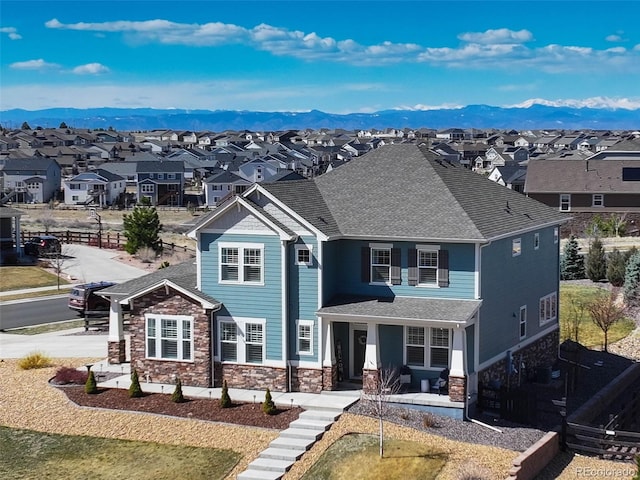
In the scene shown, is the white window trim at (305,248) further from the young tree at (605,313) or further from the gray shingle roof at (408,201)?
the young tree at (605,313)

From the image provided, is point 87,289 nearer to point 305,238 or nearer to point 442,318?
point 305,238

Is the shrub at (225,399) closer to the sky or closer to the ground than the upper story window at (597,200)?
closer to the ground

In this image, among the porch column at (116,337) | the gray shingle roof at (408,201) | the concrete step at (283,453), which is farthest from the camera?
the porch column at (116,337)

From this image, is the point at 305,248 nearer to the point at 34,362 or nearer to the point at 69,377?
the point at 69,377

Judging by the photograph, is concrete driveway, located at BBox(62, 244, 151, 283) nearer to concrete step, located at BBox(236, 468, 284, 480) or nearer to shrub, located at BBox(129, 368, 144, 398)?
shrub, located at BBox(129, 368, 144, 398)

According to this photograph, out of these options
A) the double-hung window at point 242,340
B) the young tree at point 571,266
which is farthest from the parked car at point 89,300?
the young tree at point 571,266

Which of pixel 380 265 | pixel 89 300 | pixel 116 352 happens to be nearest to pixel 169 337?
pixel 116 352

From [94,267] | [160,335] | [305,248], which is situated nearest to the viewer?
[305,248]

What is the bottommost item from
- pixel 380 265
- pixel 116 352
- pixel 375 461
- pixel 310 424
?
pixel 375 461
